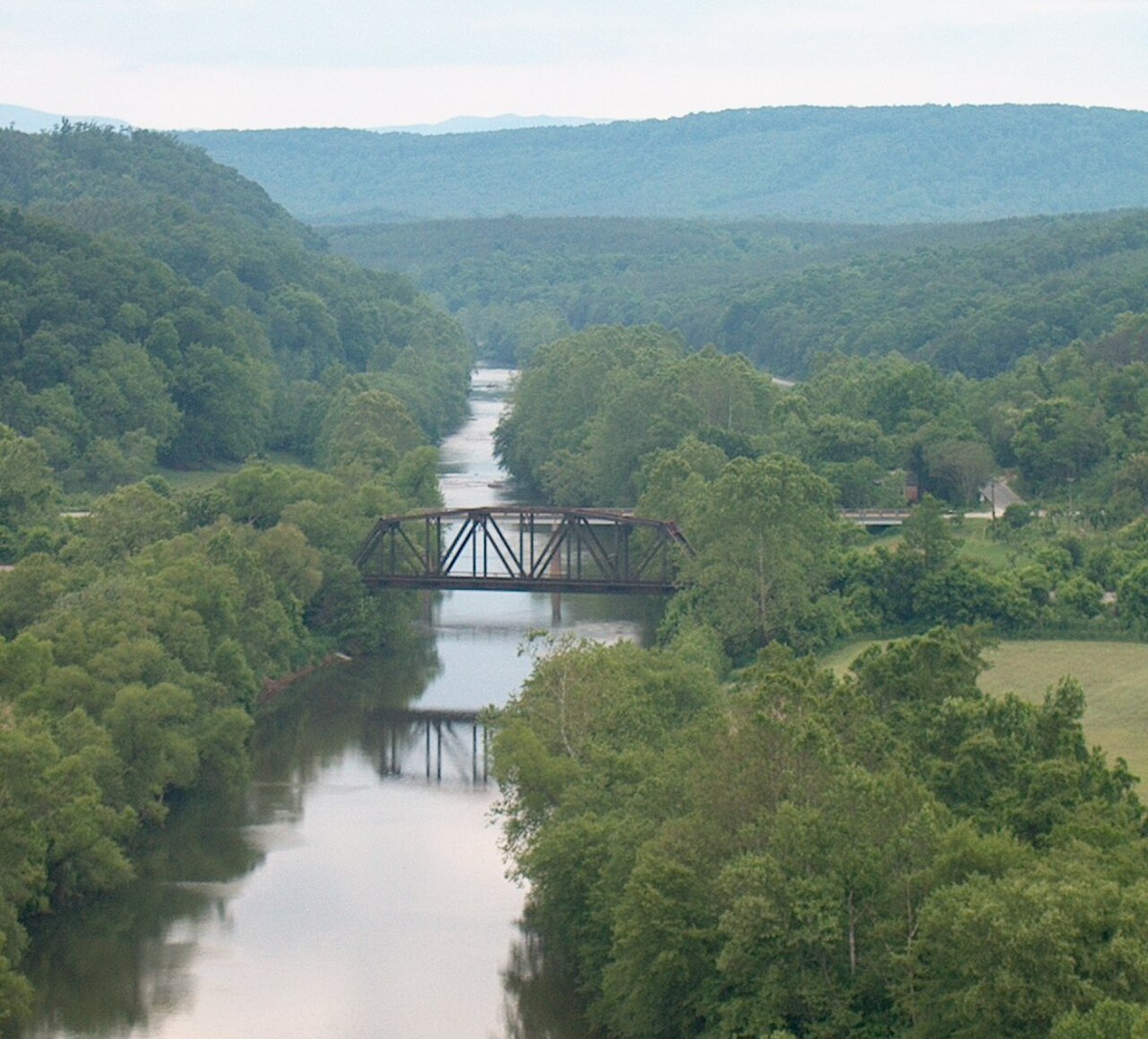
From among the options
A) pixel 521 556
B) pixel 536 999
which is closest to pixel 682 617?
pixel 521 556

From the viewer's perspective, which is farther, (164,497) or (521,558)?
(164,497)

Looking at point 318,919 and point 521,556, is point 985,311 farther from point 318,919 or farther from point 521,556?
point 318,919

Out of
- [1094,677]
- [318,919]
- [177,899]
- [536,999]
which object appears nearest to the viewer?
[536,999]

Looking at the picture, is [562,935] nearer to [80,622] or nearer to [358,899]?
[358,899]

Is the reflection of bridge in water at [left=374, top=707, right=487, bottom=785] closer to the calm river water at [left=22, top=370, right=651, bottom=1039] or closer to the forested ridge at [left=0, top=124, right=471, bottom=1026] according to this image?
the calm river water at [left=22, top=370, right=651, bottom=1039]

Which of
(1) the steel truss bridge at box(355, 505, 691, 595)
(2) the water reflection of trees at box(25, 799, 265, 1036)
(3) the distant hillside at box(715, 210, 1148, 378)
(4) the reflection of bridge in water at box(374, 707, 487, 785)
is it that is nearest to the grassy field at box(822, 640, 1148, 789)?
(1) the steel truss bridge at box(355, 505, 691, 595)
